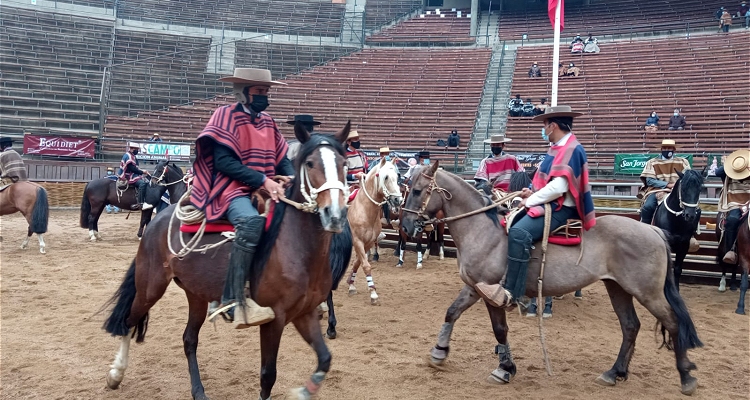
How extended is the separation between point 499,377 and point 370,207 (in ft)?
12.8

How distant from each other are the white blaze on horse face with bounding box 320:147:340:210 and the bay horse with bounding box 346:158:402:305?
420cm

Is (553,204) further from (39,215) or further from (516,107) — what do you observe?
(516,107)

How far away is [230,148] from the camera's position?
392cm

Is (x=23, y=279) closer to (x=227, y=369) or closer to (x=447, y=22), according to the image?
(x=227, y=369)

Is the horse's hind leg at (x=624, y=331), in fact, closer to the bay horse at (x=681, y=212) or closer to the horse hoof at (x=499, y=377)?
the horse hoof at (x=499, y=377)

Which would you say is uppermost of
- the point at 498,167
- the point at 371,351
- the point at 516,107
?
the point at 516,107

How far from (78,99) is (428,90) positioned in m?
17.9

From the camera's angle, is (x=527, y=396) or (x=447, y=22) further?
(x=447, y=22)

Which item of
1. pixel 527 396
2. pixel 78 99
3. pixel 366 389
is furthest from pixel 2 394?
pixel 78 99

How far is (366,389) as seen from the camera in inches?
187

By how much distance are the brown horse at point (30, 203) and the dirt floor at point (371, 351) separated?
2.61 m

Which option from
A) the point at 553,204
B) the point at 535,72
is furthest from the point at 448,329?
the point at 535,72

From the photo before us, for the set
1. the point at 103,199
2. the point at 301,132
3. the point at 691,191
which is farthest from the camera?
the point at 103,199

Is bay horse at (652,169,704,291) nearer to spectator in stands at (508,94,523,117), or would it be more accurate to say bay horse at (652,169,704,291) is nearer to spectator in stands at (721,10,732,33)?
spectator in stands at (508,94,523,117)
